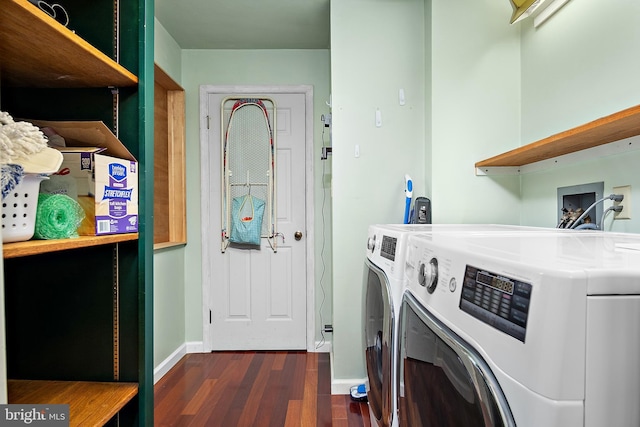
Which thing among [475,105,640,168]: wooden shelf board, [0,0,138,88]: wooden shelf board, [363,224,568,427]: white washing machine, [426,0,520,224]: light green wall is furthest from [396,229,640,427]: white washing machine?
[426,0,520,224]: light green wall

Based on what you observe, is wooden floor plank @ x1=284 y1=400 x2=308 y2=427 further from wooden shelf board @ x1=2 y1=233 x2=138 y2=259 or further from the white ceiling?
the white ceiling

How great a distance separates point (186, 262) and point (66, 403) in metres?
2.16

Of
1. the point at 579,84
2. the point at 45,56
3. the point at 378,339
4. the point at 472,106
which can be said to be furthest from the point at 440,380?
the point at 472,106

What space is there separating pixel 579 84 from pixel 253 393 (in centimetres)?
225

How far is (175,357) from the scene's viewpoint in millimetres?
2770

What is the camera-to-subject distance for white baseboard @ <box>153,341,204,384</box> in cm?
250

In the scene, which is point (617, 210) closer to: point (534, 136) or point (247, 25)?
point (534, 136)

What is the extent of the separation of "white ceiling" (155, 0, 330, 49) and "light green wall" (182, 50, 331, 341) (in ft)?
0.27

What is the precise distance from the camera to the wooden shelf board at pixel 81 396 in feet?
2.75

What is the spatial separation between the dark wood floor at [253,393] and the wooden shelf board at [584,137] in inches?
58.4

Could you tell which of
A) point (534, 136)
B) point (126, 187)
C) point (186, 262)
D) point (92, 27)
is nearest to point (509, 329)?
point (126, 187)

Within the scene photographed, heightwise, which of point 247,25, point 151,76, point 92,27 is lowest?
point 151,76

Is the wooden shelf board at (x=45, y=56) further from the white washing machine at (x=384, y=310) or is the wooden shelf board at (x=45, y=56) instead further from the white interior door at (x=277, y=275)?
the white interior door at (x=277, y=275)

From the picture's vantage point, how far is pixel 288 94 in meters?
2.99
